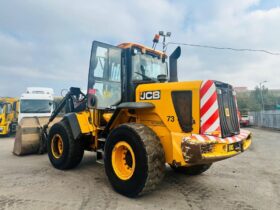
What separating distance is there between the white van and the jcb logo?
38.4 feet

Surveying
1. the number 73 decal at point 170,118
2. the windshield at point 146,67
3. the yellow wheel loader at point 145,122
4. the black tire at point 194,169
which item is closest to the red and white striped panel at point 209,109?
the yellow wheel loader at point 145,122

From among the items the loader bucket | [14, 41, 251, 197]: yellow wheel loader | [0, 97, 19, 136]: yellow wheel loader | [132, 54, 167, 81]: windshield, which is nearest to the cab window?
[14, 41, 251, 197]: yellow wheel loader

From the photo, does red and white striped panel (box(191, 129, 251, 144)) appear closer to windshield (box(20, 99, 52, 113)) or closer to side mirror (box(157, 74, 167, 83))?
side mirror (box(157, 74, 167, 83))

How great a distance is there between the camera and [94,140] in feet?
19.7

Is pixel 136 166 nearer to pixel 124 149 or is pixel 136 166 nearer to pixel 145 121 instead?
pixel 124 149

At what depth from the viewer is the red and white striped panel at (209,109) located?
4.10m

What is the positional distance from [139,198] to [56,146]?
3.07 meters

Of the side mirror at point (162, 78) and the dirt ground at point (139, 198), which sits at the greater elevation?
the side mirror at point (162, 78)

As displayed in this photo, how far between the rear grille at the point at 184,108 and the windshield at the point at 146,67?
1.25 metres

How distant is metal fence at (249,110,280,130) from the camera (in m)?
21.9

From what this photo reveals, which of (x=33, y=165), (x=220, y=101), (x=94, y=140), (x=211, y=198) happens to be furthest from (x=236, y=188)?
(x=33, y=165)

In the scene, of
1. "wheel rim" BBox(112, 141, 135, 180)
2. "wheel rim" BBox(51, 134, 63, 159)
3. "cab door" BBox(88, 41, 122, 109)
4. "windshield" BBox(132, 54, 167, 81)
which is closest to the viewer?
"wheel rim" BBox(112, 141, 135, 180)

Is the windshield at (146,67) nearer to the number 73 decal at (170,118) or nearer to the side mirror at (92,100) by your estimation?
the side mirror at (92,100)

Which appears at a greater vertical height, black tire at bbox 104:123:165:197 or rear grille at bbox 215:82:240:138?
rear grille at bbox 215:82:240:138
